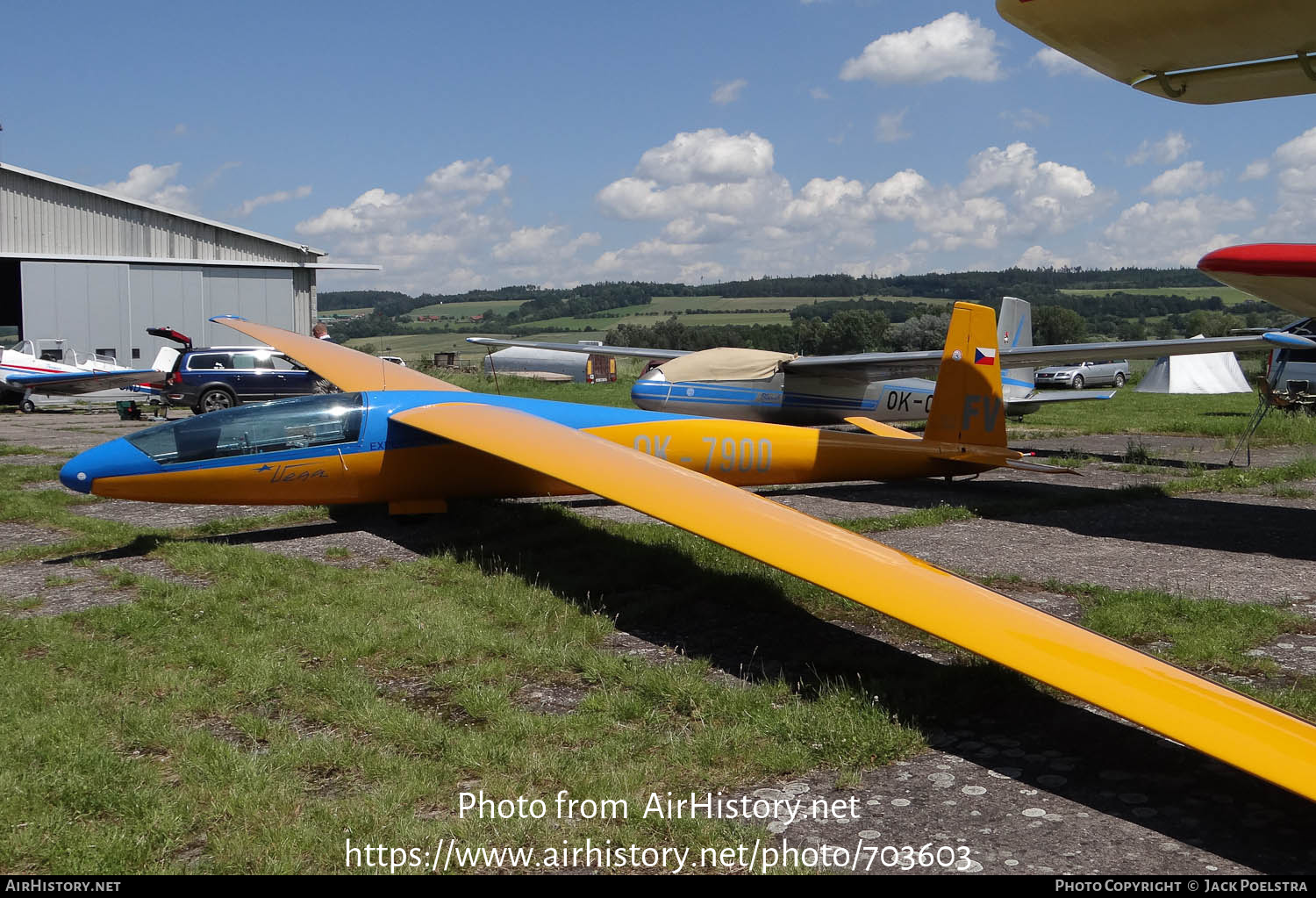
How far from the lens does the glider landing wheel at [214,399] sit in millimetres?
23844

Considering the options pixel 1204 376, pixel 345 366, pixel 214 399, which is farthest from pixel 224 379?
pixel 1204 376

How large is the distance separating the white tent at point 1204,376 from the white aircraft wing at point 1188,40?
29.6m

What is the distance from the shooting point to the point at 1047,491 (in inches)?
482

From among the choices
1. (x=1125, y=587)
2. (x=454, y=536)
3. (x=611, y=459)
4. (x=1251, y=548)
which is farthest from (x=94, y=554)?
(x=1251, y=548)

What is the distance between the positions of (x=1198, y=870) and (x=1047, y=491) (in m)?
9.52

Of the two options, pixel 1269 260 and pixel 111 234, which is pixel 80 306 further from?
pixel 1269 260

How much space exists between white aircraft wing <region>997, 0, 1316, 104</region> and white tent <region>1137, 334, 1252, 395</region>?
29566 mm

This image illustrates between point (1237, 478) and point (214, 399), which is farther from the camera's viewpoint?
point (214, 399)

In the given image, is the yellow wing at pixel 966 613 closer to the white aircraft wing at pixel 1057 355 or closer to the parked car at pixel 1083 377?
the white aircraft wing at pixel 1057 355

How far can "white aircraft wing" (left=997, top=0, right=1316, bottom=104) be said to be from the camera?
7.55m

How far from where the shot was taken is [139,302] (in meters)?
31.3

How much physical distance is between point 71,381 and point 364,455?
20.8 metres

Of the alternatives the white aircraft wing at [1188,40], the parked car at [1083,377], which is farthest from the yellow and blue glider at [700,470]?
the parked car at [1083,377]

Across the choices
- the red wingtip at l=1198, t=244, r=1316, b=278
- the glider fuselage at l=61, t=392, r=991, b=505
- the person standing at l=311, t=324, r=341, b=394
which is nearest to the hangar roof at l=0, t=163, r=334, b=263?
the person standing at l=311, t=324, r=341, b=394
